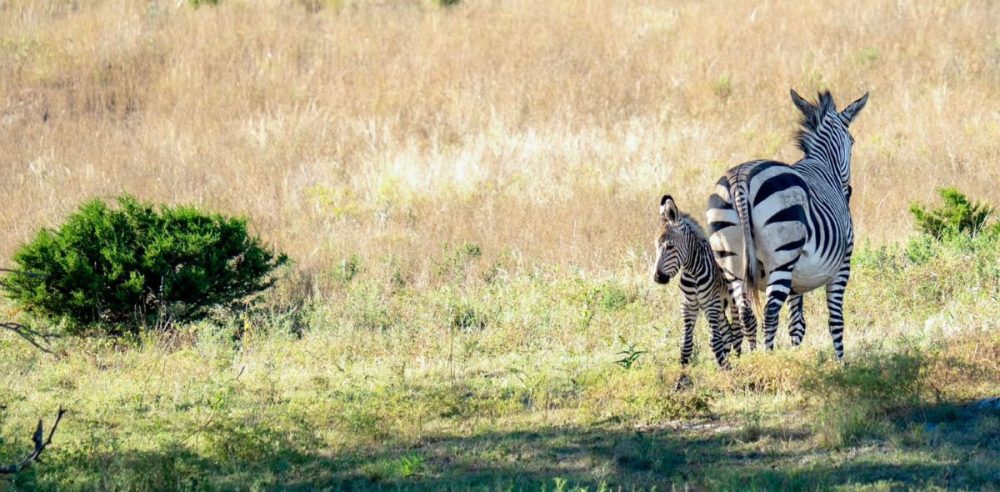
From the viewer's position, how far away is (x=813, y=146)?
436 inches

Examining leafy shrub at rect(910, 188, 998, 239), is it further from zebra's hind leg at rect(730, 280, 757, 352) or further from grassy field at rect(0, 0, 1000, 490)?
zebra's hind leg at rect(730, 280, 757, 352)

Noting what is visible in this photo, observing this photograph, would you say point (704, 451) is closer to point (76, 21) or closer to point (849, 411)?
point (849, 411)

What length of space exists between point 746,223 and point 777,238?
1.00 feet

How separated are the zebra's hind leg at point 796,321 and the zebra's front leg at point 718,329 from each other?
24.4 inches

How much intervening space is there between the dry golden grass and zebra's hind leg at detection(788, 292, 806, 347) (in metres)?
5.35

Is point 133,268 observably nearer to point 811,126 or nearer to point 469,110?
point 811,126

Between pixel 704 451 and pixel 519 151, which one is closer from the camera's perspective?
pixel 704 451

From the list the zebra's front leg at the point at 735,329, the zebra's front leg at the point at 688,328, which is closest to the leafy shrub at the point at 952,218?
the zebra's front leg at the point at 735,329

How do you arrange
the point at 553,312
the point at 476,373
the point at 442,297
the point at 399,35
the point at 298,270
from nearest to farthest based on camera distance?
1. the point at 476,373
2. the point at 553,312
3. the point at 442,297
4. the point at 298,270
5. the point at 399,35

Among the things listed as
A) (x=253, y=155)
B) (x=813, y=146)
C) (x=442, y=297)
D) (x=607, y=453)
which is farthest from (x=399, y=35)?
(x=607, y=453)

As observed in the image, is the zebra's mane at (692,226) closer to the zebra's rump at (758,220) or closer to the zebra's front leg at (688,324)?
the zebra's rump at (758,220)

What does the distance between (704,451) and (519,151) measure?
47.8 feet

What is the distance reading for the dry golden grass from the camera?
1897 cm

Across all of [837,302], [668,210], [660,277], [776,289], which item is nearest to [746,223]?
[776,289]
